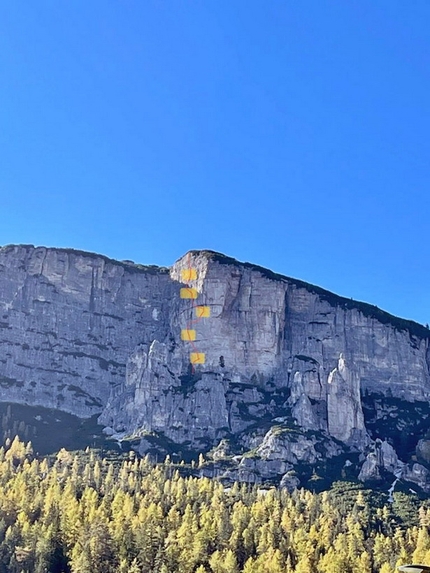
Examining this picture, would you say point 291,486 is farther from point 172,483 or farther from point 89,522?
point 89,522

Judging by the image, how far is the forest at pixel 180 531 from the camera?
103 m

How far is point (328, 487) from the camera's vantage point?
183875 mm

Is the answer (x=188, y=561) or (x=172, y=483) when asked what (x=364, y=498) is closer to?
(x=172, y=483)

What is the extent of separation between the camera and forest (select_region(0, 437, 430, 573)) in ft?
337

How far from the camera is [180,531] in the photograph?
109625 millimetres

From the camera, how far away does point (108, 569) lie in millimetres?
102750

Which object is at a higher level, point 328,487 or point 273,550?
point 328,487

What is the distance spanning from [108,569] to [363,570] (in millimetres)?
37549

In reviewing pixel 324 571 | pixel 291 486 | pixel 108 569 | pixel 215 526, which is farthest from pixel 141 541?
pixel 291 486

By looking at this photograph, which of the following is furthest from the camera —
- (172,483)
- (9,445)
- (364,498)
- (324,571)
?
(9,445)

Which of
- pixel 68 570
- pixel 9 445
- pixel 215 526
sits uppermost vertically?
pixel 9 445

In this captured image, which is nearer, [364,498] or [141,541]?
[141,541]

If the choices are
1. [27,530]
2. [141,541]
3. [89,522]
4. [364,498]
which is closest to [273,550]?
[141,541]

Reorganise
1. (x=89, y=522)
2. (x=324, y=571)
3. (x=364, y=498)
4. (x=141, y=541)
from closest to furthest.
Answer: (x=324, y=571)
(x=141, y=541)
(x=89, y=522)
(x=364, y=498)
